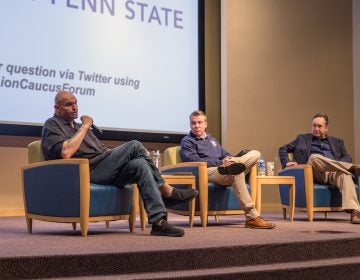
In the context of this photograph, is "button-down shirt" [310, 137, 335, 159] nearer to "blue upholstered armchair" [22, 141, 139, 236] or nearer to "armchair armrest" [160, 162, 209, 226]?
"armchair armrest" [160, 162, 209, 226]

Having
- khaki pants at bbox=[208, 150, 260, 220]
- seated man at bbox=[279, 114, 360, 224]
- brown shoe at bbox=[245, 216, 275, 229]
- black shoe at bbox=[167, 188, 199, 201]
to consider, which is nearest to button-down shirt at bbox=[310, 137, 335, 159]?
seated man at bbox=[279, 114, 360, 224]

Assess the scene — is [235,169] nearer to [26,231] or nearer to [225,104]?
[26,231]

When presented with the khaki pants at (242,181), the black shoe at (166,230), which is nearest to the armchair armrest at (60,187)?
the black shoe at (166,230)

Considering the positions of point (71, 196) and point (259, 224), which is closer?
point (71, 196)

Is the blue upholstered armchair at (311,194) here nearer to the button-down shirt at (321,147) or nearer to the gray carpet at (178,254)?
the button-down shirt at (321,147)

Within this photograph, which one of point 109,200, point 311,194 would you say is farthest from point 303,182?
point 109,200

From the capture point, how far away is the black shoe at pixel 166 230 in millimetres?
3531

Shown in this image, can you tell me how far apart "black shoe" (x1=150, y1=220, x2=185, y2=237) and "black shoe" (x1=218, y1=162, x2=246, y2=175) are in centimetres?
82

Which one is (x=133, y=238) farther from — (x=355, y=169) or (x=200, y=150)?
(x=355, y=169)

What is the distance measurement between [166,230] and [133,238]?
226 millimetres

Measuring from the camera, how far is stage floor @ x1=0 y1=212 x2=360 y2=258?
287 centimetres

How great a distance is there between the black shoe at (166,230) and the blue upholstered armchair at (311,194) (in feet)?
6.22

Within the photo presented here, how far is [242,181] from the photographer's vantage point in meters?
4.39

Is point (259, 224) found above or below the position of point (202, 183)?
below
